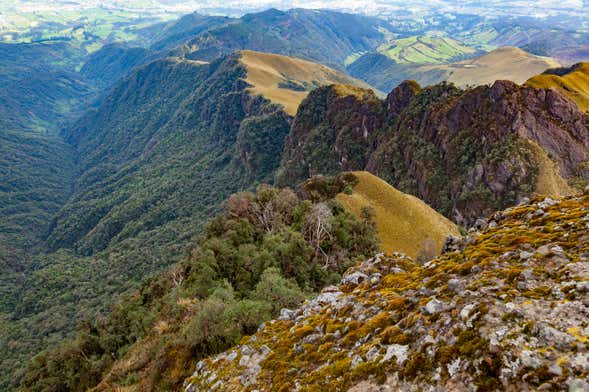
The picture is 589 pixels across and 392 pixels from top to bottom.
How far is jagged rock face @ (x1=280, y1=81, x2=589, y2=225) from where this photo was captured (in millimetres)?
97062

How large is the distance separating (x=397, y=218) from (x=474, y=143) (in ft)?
149

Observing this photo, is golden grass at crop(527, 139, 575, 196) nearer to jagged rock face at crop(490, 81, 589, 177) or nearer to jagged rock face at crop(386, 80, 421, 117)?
jagged rock face at crop(490, 81, 589, 177)

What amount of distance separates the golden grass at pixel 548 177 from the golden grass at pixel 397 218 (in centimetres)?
2440

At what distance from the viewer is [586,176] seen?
3780 inches

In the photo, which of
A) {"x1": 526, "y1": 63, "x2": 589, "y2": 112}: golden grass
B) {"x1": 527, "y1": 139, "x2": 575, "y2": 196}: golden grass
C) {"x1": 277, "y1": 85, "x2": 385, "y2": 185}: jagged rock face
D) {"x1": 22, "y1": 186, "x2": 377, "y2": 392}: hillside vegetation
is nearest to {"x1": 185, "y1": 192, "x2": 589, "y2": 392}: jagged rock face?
{"x1": 22, "y1": 186, "x2": 377, "y2": 392}: hillside vegetation

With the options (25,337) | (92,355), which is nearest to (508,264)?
(92,355)

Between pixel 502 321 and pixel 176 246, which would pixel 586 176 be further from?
pixel 176 246

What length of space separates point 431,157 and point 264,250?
90.2m

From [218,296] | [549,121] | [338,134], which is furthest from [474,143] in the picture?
[218,296]

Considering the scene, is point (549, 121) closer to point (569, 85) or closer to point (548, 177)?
point (548, 177)

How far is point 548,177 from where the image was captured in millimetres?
90375

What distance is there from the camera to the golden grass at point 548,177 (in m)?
88.4

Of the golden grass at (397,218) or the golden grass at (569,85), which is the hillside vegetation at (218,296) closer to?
the golden grass at (397,218)

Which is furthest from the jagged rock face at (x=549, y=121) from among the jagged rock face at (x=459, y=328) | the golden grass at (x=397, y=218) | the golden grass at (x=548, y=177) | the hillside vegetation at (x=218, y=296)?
the jagged rock face at (x=459, y=328)
